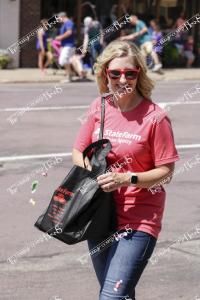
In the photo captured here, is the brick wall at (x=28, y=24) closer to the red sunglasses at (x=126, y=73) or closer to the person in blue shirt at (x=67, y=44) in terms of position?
the person in blue shirt at (x=67, y=44)

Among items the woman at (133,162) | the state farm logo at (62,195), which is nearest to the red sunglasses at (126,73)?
the woman at (133,162)

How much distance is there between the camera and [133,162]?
439 centimetres

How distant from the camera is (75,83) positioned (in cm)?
2169

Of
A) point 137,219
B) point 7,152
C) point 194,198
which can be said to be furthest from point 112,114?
point 7,152

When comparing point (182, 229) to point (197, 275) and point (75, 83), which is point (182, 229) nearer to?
point (197, 275)

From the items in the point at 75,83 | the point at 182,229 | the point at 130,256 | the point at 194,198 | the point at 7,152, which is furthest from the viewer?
the point at 75,83

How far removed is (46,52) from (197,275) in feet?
59.3

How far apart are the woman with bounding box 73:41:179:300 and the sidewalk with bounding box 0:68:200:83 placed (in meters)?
17.2

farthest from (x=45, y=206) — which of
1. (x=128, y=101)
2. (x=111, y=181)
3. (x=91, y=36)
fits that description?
(x=91, y=36)

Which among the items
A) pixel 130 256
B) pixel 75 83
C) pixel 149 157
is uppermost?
pixel 149 157

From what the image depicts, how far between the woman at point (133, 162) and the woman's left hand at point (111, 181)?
23mm

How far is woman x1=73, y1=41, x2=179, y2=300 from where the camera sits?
4.28 metres

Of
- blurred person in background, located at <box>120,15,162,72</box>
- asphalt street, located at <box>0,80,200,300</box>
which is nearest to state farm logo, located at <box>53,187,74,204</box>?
asphalt street, located at <box>0,80,200,300</box>

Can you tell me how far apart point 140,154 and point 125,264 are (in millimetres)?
628
